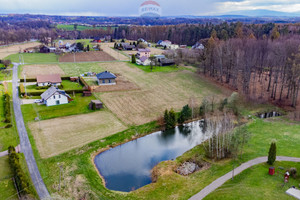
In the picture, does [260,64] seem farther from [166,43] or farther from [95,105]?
[166,43]

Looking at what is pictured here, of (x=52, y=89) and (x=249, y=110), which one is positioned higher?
(x=52, y=89)

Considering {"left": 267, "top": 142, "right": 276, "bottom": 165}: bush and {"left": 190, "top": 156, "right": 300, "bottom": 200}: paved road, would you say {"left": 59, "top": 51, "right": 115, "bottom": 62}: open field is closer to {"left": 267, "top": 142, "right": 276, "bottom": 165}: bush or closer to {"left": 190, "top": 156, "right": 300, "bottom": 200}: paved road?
{"left": 190, "top": 156, "right": 300, "bottom": 200}: paved road

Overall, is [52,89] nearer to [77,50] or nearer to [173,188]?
[173,188]

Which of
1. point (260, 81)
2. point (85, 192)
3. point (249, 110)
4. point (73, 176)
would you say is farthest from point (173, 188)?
point (260, 81)

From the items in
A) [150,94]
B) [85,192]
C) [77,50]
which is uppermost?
[77,50]

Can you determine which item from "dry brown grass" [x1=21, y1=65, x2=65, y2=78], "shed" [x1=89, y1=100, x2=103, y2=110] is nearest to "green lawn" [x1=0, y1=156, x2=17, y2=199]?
"shed" [x1=89, y1=100, x2=103, y2=110]

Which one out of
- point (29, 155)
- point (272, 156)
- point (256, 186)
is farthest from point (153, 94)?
point (256, 186)
